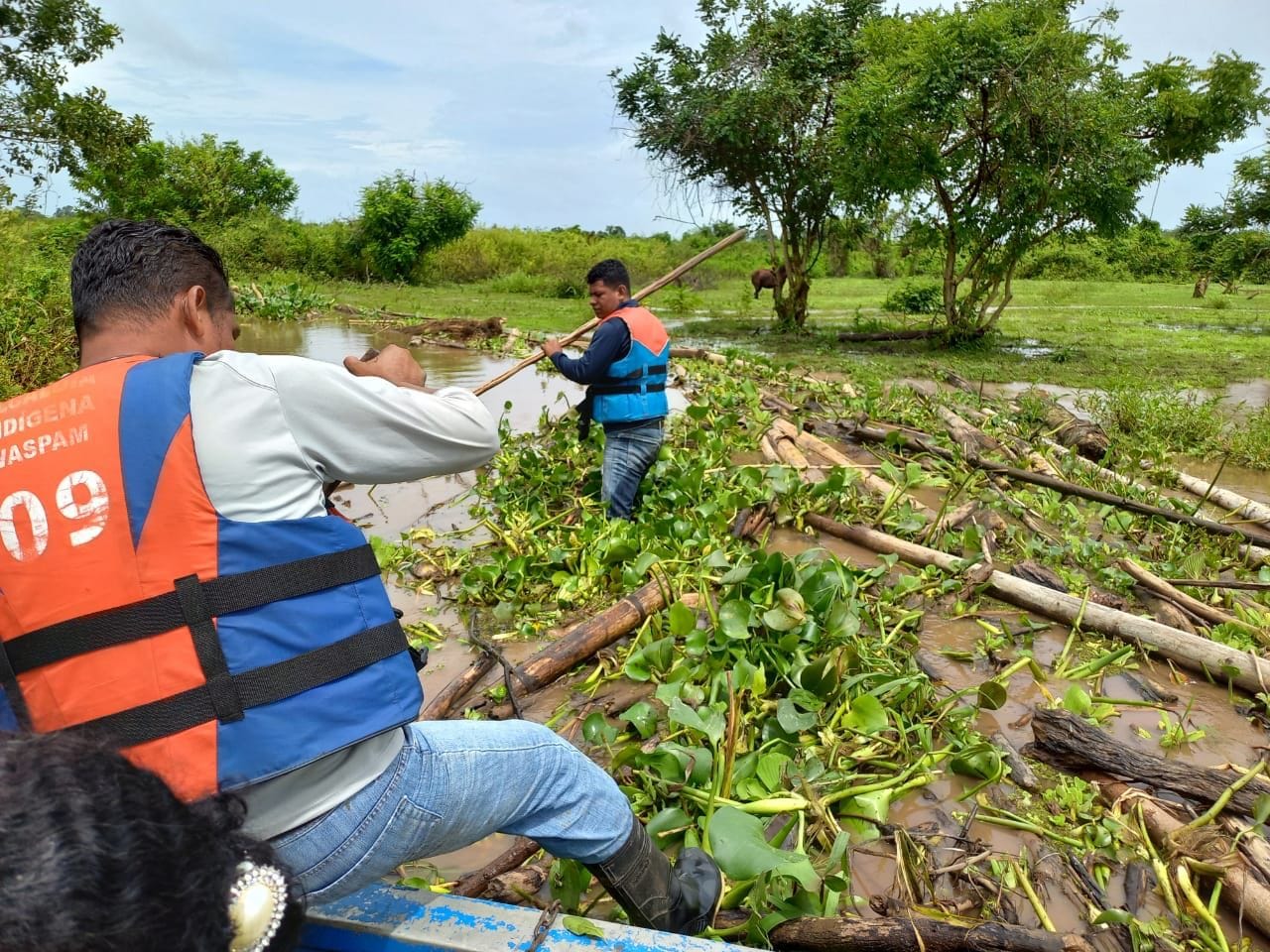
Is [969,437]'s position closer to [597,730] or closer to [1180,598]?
[1180,598]

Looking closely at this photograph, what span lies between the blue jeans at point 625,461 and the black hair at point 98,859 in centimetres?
479

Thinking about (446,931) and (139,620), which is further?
(446,931)

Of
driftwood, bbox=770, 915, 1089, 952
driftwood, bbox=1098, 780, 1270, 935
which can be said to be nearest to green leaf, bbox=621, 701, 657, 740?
driftwood, bbox=770, 915, 1089, 952

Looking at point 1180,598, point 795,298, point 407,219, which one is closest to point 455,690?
point 1180,598

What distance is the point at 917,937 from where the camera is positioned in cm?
222

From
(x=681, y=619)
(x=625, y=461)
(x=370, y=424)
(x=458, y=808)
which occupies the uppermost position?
(x=370, y=424)

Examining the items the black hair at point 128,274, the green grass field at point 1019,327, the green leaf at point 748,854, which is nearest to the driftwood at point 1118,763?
the green leaf at point 748,854

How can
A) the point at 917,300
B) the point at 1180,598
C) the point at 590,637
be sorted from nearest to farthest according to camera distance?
the point at 590,637
the point at 1180,598
the point at 917,300

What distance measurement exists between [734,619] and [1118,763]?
156cm

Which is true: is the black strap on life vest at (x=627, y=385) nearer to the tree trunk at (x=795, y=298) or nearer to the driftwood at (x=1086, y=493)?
the driftwood at (x=1086, y=493)

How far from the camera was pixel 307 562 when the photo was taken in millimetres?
1594

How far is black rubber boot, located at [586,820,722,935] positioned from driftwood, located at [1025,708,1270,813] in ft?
5.20

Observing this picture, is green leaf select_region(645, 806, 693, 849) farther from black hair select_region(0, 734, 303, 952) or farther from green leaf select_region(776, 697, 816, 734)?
black hair select_region(0, 734, 303, 952)

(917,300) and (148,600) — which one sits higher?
(917,300)
